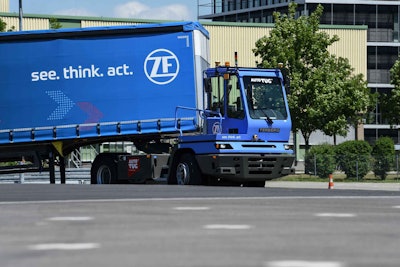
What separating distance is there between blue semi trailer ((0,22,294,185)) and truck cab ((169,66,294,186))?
3 cm

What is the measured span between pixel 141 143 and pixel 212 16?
Result: 7493cm

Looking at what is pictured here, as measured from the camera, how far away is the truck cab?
25.9 metres

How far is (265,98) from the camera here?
87.2 ft

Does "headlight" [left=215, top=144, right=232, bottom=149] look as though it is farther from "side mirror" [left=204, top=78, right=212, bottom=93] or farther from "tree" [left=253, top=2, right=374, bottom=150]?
"tree" [left=253, top=2, right=374, bottom=150]

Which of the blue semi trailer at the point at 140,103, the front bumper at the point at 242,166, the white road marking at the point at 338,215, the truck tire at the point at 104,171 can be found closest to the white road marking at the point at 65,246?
the white road marking at the point at 338,215

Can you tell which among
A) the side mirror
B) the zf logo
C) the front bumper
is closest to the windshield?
the side mirror

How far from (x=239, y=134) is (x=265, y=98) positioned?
1.26 metres

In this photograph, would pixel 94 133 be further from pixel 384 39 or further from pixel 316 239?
pixel 384 39

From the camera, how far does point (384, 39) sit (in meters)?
89.8

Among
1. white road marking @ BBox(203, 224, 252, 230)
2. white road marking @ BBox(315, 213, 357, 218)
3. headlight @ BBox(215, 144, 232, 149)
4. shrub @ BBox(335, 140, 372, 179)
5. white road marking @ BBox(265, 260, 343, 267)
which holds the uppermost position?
headlight @ BBox(215, 144, 232, 149)

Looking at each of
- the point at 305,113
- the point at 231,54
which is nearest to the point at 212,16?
the point at 231,54

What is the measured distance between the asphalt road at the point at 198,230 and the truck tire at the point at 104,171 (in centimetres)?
923

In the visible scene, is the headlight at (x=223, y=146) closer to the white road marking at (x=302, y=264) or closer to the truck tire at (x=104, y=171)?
the truck tire at (x=104, y=171)

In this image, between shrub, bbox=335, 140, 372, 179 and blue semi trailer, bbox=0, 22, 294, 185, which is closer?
blue semi trailer, bbox=0, 22, 294, 185
